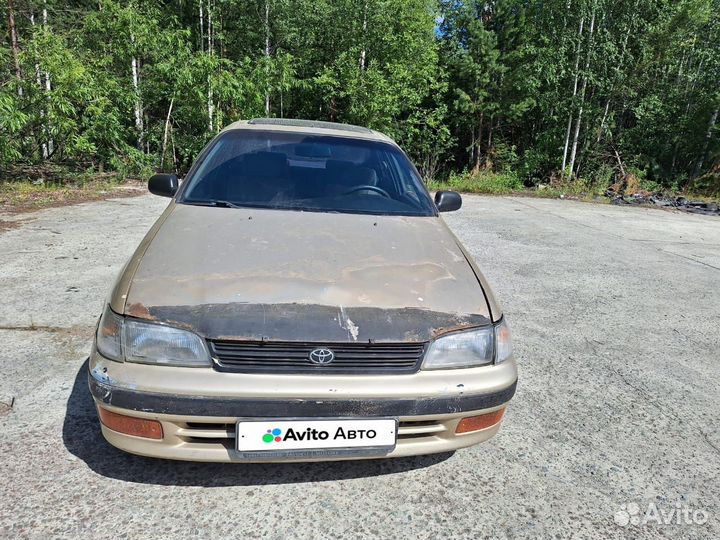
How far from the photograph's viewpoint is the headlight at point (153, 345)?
158cm

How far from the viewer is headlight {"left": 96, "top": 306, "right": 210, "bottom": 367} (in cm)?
158

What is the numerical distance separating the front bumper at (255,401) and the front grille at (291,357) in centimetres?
3

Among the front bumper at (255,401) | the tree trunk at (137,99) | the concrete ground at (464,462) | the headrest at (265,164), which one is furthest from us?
the tree trunk at (137,99)

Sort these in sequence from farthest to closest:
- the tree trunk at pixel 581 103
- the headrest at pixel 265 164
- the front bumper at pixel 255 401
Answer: the tree trunk at pixel 581 103 → the headrest at pixel 265 164 → the front bumper at pixel 255 401

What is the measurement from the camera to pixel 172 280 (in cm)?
173

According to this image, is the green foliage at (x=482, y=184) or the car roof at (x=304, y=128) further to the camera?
the green foliage at (x=482, y=184)

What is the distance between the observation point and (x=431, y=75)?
59.8 feet

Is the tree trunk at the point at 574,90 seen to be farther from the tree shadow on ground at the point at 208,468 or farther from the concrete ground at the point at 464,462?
the tree shadow on ground at the point at 208,468

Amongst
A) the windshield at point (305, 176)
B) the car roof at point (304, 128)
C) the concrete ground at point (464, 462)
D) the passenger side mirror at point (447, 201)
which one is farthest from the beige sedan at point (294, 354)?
the car roof at point (304, 128)

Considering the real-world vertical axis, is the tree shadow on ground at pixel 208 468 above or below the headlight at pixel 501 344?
below

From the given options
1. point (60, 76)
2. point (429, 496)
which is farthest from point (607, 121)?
point (429, 496)

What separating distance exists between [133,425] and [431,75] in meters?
19.1

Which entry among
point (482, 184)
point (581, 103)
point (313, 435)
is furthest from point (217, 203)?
point (581, 103)

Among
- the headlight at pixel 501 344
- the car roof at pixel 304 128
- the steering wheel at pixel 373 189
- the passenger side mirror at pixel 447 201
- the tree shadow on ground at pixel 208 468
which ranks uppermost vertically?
the car roof at pixel 304 128
